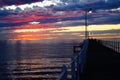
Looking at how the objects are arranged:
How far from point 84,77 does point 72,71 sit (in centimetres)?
354

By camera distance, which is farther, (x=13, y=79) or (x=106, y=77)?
(x=13, y=79)

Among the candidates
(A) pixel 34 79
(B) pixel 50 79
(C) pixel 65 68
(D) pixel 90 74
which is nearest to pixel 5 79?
(A) pixel 34 79

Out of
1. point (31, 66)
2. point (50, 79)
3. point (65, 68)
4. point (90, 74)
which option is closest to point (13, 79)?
point (50, 79)

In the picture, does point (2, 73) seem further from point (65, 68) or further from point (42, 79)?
point (65, 68)

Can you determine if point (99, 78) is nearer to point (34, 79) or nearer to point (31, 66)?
point (34, 79)

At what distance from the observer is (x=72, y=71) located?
34.5ft

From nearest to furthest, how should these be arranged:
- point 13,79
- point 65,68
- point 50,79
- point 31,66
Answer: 1. point 65,68
2. point 50,79
3. point 13,79
4. point 31,66

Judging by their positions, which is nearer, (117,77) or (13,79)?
(117,77)

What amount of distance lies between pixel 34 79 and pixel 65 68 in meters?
79.4

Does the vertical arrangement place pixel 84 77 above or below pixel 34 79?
above

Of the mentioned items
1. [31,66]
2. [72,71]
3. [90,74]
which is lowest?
Result: [31,66]

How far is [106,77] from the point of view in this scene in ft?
46.3

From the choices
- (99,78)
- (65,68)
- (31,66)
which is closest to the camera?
(65,68)

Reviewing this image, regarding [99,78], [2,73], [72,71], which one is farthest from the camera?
[2,73]
